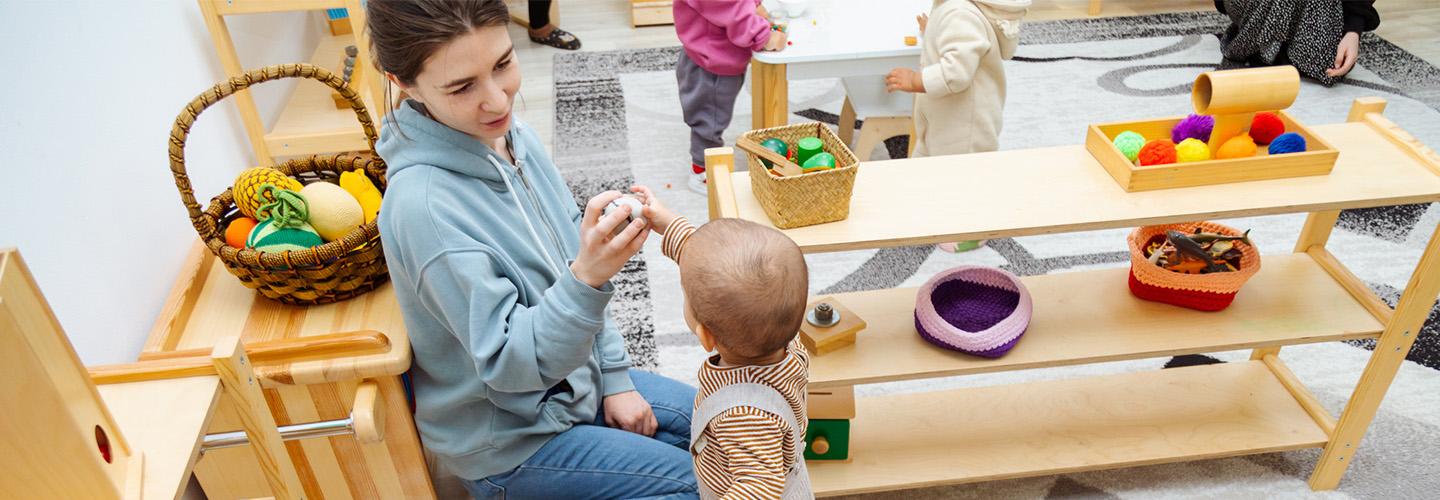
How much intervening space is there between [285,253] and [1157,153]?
1.33 m

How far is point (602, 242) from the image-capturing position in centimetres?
117

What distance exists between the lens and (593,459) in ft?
4.67

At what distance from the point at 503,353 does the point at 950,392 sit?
1096mm

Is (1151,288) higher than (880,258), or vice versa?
(1151,288)

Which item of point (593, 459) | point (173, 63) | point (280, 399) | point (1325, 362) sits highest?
point (173, 63)

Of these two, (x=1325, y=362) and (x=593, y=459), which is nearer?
(x=593, y=459)

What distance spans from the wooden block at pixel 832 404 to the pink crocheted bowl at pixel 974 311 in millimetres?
177

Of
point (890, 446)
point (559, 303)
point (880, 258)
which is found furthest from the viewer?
point (880, 258)

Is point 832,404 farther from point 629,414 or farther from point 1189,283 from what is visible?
point 1189,283

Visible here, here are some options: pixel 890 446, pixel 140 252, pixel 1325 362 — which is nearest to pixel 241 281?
pixel 140 252

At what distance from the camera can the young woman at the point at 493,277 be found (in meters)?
1.16

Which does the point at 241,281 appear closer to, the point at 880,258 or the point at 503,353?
the point at 503,353

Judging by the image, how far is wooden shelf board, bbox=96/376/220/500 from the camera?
0.89 meters

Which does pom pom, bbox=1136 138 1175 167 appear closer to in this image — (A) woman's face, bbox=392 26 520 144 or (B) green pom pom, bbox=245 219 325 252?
(A) woman's face, bbox=392 26 520 144
